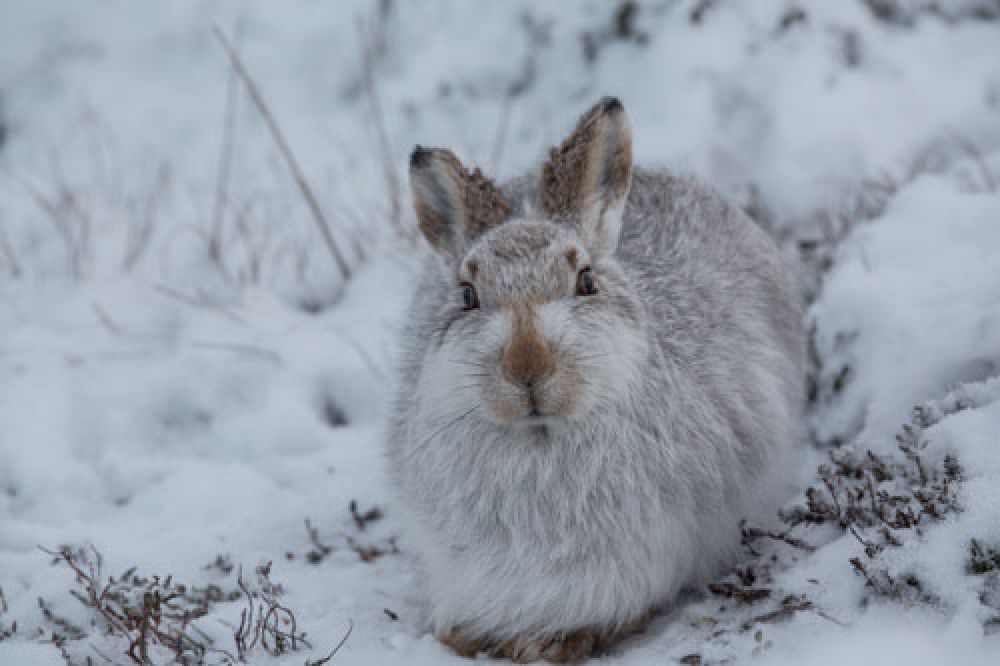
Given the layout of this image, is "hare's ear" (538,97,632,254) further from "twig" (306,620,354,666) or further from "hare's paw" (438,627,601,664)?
"twig" (306,620,354,666)

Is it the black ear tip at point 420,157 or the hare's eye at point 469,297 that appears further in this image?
the black ear tip at point 420,157

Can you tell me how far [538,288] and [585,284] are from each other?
236mm

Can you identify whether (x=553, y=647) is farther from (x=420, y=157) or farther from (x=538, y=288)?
(x=420, y=157)

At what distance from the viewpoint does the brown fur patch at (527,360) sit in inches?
127

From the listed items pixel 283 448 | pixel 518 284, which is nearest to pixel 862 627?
pixel 518 284

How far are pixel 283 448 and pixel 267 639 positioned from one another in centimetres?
165

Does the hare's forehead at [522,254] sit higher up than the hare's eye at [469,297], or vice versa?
the hare's forehead at [522,254]

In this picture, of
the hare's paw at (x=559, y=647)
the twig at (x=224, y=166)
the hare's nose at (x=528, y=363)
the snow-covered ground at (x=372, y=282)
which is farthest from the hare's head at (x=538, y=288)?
the twig at (x=224, y=166)

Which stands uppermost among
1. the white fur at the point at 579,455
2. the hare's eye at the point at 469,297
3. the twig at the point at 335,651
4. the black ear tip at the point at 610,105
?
the black ear tip at the point at 610,105

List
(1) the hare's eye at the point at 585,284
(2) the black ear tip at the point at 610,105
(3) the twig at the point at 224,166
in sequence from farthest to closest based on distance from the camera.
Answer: (3) the twig at the point at 224,166 → (2) the black ear tip at the point at 610,105 → (1) the hare's eye at the point at 585,284

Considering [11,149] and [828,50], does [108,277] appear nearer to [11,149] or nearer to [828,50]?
[11,149]

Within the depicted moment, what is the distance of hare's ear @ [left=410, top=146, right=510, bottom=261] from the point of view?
4.07 meters

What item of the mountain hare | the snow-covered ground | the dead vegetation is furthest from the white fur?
the dead vegetation

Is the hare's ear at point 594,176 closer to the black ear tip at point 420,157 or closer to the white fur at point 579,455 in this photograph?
the white fur at point 579,455
